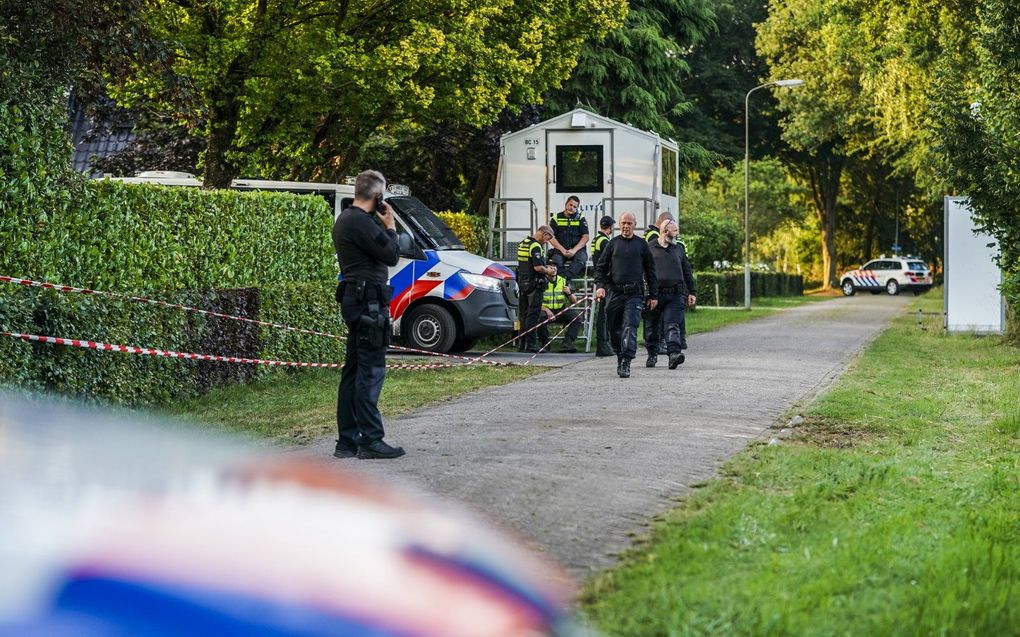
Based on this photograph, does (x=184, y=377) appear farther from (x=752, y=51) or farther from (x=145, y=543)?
(x=752, y=51)

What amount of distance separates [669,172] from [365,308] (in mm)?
18179

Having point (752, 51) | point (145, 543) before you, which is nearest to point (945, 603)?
point (145, 543)

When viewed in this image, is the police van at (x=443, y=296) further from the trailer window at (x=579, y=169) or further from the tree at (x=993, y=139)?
the tree at (x=993, y=139)

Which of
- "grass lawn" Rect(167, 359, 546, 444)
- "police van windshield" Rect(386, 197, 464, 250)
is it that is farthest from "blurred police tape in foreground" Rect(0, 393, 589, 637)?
"police van windshield" Rect(386, 197, 464, 250)

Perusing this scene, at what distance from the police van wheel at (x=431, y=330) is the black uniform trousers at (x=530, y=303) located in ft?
4.88

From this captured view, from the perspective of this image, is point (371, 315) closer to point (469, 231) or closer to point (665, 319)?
point (665, 319)

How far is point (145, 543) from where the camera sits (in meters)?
A: 2.68

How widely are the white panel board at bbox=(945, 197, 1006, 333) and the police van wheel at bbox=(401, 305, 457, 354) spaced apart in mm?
10800

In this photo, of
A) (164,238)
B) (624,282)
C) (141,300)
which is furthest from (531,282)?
(141,300)

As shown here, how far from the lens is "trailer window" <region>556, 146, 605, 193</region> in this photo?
25.3m

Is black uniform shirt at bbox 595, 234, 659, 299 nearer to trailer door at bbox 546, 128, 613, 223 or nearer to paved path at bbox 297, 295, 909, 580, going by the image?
paved path at bbox 297, 295, 909, 580

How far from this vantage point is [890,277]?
65938mm

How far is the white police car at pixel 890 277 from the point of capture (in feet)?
215

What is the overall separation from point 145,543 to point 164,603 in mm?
184
